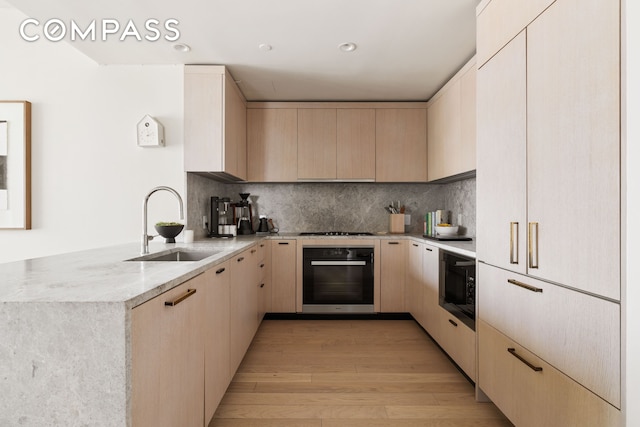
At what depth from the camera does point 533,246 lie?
148 centimetres

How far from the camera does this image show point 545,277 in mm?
1416

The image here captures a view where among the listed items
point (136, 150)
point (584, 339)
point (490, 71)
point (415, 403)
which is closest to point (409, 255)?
point (415, 403)

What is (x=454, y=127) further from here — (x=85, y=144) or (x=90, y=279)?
(x=85, y=144)

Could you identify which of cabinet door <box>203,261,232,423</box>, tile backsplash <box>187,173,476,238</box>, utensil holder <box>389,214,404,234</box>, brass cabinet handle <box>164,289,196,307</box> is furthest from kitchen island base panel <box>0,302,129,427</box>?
utensil holder <box>389,214,404,234</box>

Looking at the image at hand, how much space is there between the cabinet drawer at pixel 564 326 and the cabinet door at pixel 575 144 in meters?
0.07

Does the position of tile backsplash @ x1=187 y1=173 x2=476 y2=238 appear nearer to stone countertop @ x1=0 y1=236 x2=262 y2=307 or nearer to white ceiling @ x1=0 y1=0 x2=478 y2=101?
white ceiling @ x1=0 y1=0 x2=478 y2=101

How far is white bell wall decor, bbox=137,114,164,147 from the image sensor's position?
2822 mm

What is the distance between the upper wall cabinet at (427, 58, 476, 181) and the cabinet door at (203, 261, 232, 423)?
2079 millimetres

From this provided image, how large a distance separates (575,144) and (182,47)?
2605mm

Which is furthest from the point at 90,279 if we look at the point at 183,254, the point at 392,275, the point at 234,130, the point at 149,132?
the point at 392,275

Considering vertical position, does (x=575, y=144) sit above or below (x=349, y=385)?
above

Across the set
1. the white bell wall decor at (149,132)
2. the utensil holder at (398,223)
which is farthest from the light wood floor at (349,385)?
the white bell wall decor at (149,132)

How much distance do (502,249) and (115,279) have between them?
174 centimetres

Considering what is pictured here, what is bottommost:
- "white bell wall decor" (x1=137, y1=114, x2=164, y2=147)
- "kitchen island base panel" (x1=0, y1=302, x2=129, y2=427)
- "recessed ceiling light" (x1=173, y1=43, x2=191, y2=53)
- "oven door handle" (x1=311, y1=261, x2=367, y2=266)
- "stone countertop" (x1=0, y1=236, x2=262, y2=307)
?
"oven door handle" (x1=311, y1=261, x2=367, y2=266)
